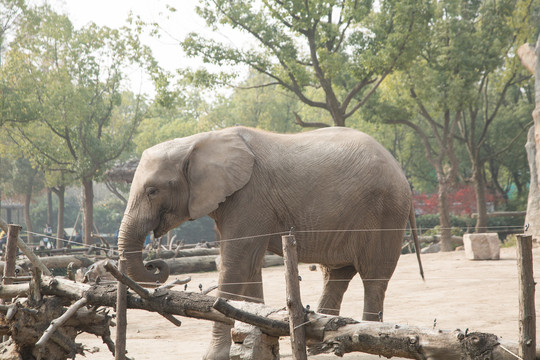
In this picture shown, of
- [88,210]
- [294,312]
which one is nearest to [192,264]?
[88,210]

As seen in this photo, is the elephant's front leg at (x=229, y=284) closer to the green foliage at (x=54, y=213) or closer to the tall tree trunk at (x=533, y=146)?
the tall tree trunk at (x=533, y=146)

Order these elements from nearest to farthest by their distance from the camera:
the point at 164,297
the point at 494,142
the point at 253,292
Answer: the point at 164,297
the point at 253,292
the point at 494,142

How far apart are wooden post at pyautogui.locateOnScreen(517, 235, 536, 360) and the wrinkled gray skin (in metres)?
3.11

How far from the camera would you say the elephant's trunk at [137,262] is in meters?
6.92

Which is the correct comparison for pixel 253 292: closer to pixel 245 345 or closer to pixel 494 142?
pixel 245 345

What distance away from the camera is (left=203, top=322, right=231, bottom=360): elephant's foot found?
22.1 ft

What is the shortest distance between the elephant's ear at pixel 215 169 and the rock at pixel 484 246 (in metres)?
11.0

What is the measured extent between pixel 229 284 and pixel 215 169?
4.27 ft

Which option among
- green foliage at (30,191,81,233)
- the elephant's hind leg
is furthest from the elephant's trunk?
green foliage at (30,191,81,233)

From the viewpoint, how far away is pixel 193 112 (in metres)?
51.6

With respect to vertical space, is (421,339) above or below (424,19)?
below

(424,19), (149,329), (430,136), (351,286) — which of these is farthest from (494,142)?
(149,329)

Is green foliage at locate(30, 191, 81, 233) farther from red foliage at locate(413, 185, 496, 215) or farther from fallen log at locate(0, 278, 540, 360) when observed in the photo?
fallen log at locate(0, 278, 540, 360)

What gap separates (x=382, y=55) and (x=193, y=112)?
35144 millimetres
